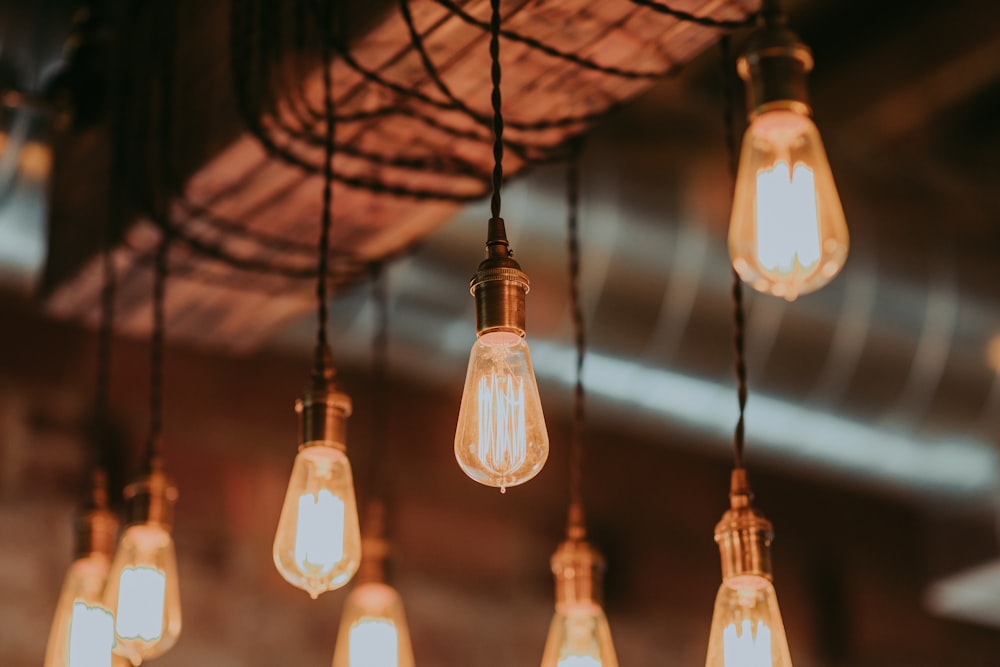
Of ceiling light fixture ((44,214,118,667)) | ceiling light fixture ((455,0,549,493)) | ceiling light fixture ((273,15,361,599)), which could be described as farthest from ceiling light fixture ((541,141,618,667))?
ceiling light fixture ((44,214,118,667))

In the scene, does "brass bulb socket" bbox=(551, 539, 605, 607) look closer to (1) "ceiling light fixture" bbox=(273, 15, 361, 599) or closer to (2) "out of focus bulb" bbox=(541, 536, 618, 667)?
(2) "out of focus bulb" bbox=(541, 536, 618, 667)

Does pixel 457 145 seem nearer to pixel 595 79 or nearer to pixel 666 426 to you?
pixel 595 79

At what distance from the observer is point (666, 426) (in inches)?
108

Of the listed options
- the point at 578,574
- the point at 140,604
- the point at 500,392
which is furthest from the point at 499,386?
the point at 140,604

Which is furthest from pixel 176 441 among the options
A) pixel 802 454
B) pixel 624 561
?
pixel 802 454

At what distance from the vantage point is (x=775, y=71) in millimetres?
1169

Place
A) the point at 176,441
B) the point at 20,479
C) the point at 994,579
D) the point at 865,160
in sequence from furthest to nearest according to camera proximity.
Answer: the point at 994,579
the point at 865,160
the point at 176,441
the point at 20,479

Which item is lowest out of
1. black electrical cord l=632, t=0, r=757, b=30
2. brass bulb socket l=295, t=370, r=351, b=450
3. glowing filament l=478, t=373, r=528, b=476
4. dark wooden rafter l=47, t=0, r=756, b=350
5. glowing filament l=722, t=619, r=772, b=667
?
glowing filament l=722, t=619, r=772, b=667

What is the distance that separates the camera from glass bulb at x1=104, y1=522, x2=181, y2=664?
1578mm

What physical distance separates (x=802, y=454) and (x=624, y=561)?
0.49 meters

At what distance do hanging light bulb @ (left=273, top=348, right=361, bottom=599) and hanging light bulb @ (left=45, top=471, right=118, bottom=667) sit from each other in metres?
0.36

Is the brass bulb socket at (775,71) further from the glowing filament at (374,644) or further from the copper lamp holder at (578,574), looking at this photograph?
the glowing filament at (374,644)

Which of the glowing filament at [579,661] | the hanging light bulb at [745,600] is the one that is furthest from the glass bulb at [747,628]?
the glowing filament at [579,661]

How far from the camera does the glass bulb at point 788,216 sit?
1.13 meters
